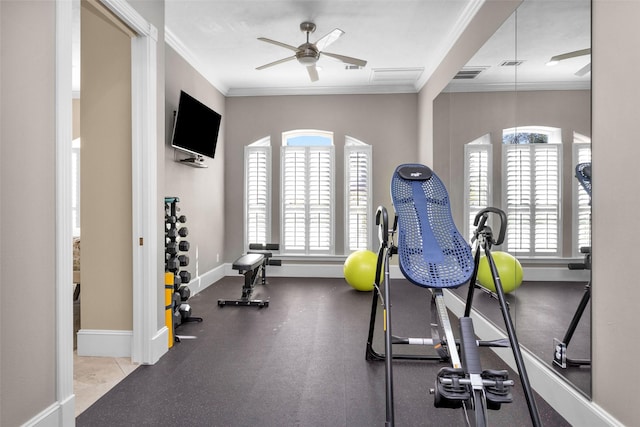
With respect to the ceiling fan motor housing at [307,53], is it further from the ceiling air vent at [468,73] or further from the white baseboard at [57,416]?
the white baseboard at [57,416]

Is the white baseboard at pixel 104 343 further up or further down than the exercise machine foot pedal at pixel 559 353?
further down

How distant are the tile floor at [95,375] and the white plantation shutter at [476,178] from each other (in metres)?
3.00

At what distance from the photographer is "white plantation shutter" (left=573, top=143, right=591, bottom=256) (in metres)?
1.83

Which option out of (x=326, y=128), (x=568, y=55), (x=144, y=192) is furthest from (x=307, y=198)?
(x=568, y=55)

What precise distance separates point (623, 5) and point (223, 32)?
11.8 ft

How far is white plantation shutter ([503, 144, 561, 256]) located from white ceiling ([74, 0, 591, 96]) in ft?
1.37

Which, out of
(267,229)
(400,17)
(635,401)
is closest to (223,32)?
(400,17)

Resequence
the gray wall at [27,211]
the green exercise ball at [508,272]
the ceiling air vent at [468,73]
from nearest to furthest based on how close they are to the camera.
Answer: the gray wall at [27,211]
the green exercise ball at [508,272]
the ceiling air vent at [468,73]

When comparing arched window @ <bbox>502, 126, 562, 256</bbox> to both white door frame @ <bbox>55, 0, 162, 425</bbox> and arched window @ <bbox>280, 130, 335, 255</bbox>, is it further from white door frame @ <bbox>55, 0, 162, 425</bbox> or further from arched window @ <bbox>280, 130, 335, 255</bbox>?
arched window @ <bbox>280, 130, 335, 255</bbox>

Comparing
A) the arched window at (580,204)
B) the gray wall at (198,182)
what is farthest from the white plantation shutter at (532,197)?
the gray wall at (198,182)

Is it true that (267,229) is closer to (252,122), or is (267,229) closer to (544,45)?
(252,122)

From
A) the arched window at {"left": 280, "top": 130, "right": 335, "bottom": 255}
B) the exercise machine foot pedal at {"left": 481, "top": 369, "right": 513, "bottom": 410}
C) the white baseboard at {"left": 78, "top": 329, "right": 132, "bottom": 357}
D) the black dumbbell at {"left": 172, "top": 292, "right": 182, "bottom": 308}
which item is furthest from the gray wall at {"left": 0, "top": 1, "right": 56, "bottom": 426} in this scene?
the arched window at {"left": 280, "top": 130, "right": 335, "bottom": 255}

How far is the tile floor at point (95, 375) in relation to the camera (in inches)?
87.8

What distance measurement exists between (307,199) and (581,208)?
14.2 feet
